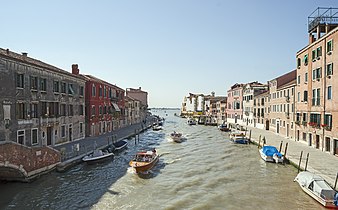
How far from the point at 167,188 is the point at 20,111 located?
12899 millimetres

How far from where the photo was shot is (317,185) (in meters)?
14.7

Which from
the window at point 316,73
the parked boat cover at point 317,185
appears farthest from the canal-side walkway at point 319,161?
the window at point 316,73

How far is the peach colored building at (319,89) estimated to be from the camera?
23609 mm

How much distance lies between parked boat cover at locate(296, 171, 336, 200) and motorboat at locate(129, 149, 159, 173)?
34.7 ft

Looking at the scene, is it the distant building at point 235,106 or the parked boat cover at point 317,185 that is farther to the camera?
the distant building at point 235,106

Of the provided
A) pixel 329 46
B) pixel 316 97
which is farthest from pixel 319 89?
pixel 329 46

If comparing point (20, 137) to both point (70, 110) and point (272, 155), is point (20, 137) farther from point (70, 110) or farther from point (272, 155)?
point (272, 155)

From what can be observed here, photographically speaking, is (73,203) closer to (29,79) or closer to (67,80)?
(29,79)

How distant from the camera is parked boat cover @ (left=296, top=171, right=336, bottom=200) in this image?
547 inches

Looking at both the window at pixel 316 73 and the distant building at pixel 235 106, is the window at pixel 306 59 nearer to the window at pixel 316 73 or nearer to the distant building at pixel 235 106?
the window at pixel 316 73

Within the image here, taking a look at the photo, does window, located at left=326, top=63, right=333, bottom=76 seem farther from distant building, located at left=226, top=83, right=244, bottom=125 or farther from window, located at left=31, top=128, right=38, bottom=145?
distant building, located at left=226, top=83, right=244, bottom=125

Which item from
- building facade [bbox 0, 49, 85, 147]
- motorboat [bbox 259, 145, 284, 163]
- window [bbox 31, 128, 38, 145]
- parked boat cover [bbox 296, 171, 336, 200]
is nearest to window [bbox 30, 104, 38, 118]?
building facade [bbox 0, 49, 85, 147]

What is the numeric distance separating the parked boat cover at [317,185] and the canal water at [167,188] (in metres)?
0.61

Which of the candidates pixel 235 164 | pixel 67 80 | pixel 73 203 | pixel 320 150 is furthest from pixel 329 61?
pixel 67 80
